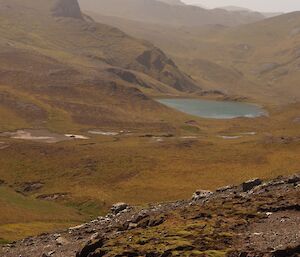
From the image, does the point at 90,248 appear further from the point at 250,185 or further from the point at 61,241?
the point at 250,185

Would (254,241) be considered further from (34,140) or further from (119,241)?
(34,140)

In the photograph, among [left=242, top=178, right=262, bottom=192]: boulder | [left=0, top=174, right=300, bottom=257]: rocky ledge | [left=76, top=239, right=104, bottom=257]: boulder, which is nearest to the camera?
[left=0, top=174, right=300, bottom=257]: rocky ledge

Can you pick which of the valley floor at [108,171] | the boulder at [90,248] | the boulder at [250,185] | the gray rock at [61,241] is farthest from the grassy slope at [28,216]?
the boulder at [250,185]

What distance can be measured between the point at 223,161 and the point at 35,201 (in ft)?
186

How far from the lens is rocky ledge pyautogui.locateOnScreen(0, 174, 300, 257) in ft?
95.0

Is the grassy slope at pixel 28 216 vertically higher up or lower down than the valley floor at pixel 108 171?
higher up

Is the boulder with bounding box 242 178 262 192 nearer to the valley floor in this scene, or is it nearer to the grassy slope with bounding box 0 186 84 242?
the grassy slope with bounding box 0 186 84 242

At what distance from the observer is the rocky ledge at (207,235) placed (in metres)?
29.0

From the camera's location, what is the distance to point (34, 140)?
148 metres

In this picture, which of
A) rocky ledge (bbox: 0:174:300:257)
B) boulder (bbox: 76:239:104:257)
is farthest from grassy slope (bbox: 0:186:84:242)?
boulder (bbox: 76:239:104:257)

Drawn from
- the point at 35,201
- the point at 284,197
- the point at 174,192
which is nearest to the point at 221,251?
the point at 284,197

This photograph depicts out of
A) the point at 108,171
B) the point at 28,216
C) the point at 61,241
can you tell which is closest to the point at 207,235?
the point at 61,241

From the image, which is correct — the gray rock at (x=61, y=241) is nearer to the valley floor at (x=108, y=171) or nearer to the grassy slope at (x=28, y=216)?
the grassy slope at (x=28, y=216)

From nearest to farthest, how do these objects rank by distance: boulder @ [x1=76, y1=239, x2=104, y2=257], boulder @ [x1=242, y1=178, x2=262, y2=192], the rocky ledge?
1. the rocky ledge
2. boulder @ [x1=76, y1=239, x2=104, y2=257]
3. boulder @ [x1=242, y1=178, x2=262, y2=192]
